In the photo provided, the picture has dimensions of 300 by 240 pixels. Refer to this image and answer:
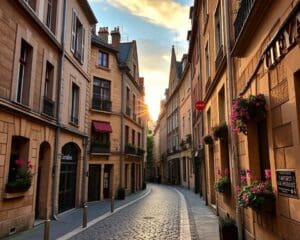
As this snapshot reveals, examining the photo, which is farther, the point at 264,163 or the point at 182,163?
the point at 182,163

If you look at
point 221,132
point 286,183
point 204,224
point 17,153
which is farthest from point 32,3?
point 286,183

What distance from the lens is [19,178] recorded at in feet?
32.6

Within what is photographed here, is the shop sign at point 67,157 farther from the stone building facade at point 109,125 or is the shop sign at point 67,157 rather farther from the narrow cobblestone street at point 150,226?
the stone building facade at point 109,125

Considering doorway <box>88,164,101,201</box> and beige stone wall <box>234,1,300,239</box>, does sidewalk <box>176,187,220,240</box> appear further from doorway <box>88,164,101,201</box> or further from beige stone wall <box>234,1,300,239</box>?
doorway <box>88,164,101,201</box>

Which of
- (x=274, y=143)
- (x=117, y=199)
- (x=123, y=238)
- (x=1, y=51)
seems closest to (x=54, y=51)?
(x=1, y=51)

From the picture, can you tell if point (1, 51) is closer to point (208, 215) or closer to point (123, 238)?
point (123, 238)

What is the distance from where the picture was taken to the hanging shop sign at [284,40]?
433 cm

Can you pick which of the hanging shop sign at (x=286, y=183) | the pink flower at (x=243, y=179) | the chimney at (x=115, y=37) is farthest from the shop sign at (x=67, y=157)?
the chimney at (x=115, y=37)

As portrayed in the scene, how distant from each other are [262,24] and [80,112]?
42.4 ft

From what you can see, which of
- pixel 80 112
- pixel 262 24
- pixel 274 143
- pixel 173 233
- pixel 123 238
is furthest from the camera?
pixel 80 112

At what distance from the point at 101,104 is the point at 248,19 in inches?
678

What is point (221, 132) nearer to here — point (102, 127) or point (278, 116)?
point (278, 116)

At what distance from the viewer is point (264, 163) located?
675cm

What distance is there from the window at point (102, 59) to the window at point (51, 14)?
935 centimetres
